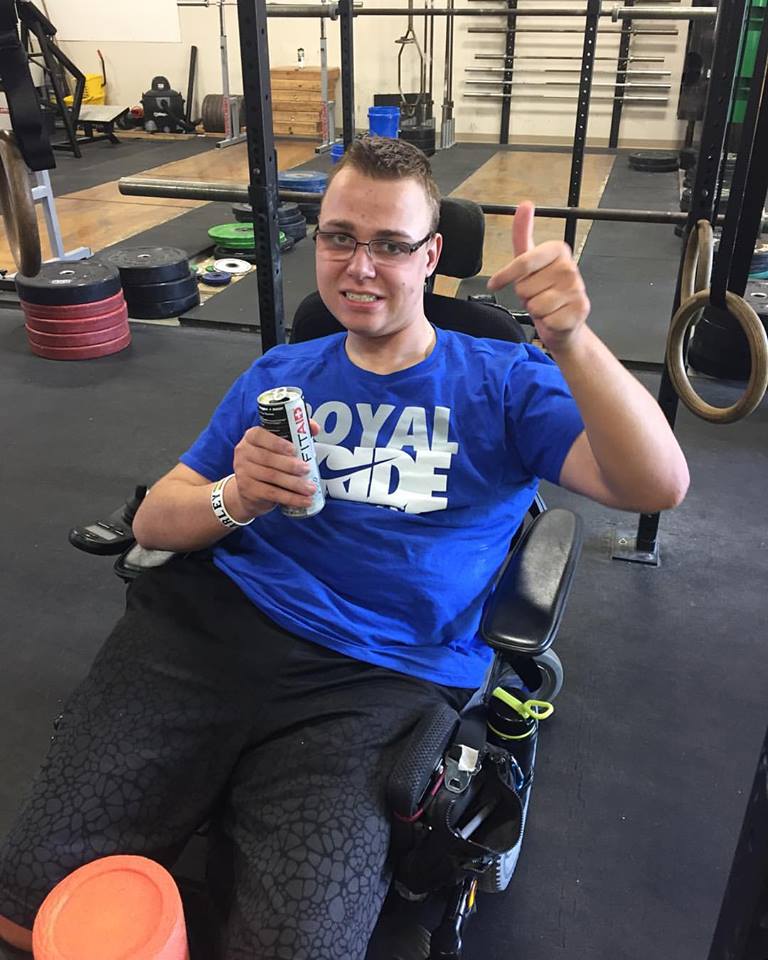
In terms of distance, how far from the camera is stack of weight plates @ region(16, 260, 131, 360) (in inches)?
147

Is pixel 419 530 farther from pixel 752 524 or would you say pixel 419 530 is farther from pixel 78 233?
pixel 78 233

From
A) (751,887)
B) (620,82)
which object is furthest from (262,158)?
(620,82)

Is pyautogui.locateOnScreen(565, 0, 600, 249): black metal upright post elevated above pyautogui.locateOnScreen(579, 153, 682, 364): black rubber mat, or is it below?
above

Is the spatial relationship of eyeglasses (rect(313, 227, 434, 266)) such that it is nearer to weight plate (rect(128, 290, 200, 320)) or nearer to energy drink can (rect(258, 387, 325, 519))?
energy drink can (rect(258, 387, 325, 519))

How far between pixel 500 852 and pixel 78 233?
5.41 meters

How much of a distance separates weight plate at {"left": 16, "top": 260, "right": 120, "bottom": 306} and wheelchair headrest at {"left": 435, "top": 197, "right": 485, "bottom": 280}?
2.65m

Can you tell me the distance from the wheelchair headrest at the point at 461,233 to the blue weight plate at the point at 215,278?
134 inches

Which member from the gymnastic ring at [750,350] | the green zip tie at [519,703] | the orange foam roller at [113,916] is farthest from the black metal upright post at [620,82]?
the orange foam roller at [113,916]

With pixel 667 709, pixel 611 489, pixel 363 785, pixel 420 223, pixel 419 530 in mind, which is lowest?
pixel 667 709

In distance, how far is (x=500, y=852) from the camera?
1.15 meters

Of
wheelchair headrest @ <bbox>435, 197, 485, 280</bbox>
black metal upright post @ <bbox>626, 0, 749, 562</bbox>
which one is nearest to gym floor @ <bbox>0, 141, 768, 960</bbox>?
black metal upright post @ <bbox>626, 0, 749, 562</bbox>

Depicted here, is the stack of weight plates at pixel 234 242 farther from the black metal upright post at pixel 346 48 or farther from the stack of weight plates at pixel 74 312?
the black metal upright post at pixel 346 48

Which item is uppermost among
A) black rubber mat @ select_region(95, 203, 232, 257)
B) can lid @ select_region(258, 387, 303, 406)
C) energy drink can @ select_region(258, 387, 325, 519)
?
can lid @ select_region(258, 387, 303, 406)

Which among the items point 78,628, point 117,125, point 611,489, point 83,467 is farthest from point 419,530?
point 117,125
